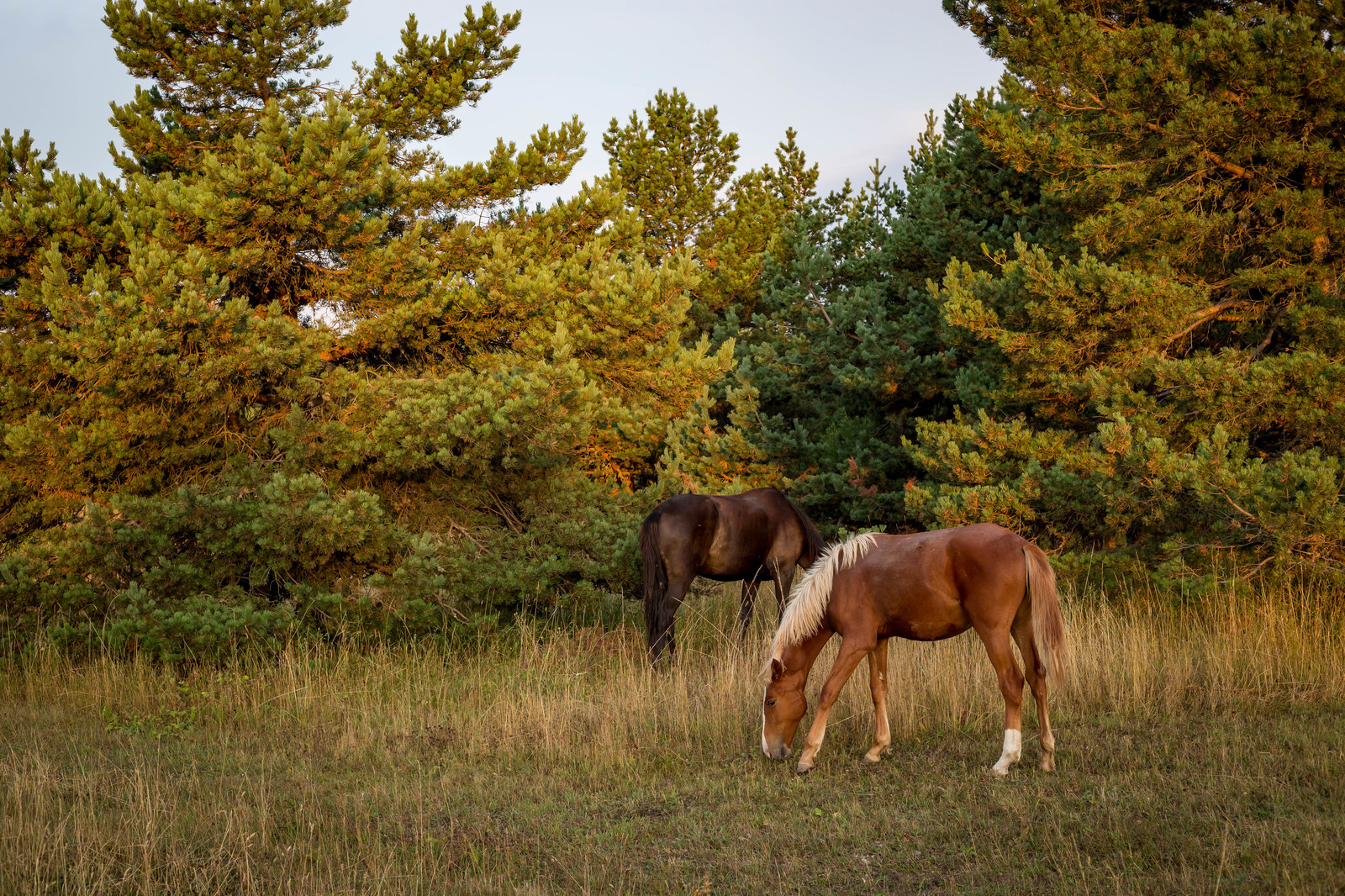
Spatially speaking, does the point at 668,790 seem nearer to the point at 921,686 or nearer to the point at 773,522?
the point at 921,686

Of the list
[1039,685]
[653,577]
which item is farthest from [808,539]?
[1039,685]

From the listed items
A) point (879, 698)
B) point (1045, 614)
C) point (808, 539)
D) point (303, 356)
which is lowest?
point (879, 698)

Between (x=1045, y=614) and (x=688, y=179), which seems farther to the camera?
(x=688, y=179)

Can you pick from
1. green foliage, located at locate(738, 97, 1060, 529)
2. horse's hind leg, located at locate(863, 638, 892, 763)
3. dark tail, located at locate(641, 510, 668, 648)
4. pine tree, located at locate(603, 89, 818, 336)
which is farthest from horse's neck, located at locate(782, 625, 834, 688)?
pine tree, located at locate(603, 89, 818, 336)

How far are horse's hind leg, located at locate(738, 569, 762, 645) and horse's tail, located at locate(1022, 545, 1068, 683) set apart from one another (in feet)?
12.6

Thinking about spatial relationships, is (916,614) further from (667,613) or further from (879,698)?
(667,613)

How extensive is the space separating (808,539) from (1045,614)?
421 centimetres

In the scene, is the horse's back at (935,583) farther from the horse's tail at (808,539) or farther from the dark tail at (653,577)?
the horse's tail at (808,539)

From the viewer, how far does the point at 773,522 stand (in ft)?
29.3

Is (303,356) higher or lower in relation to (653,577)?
higher

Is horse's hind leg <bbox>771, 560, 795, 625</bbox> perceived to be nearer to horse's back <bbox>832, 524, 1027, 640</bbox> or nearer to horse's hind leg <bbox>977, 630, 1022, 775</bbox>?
horse's back <bbox>832, 524, 1027, 640</bbox>

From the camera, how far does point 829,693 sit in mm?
5043

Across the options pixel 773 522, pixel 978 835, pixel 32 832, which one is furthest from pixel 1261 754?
pixel 32 832

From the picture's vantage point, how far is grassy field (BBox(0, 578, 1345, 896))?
144 inches
